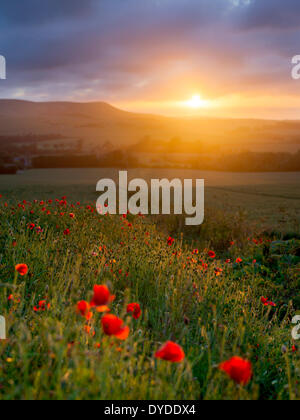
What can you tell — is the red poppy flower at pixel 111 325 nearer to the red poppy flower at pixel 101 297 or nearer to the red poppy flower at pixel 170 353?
the red poppy flower at pixel 101 297

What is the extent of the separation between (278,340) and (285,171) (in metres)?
21.1

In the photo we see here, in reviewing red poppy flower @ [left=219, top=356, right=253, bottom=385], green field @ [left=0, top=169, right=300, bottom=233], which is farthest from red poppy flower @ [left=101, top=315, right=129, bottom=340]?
green field @ [left=0, top=169, right=300, bottom=233]

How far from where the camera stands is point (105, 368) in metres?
1.88

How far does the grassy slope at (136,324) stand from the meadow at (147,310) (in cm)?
1

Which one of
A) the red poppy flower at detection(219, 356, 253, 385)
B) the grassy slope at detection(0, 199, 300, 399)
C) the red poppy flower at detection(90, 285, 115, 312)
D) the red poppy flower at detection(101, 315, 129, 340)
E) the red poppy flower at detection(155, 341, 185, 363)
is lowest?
the grassy slope at detection(0, 199, 300, 399)

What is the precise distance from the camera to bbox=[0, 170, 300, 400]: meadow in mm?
1846

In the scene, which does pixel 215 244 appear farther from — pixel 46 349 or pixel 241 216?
pixel 46 349

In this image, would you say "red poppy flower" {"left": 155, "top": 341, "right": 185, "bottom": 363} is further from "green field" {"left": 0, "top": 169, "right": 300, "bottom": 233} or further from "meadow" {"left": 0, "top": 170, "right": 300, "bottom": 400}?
"green field" {"left": 0, "top": 169, "right": 300, "bottom": 233}

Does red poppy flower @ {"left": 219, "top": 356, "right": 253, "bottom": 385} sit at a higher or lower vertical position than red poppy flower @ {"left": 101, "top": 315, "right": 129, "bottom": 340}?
lower

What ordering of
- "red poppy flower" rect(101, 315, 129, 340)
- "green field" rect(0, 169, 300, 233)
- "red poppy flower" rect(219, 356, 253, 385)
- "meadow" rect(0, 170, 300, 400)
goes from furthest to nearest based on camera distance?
"green field" rect(0, 169, 300, 233), "meadow" rect(0, 170, 300, 400), "red poppy flower" rect(101, 315, 129, 340), "red poppy flower" rect(219, 356, 253, 385)

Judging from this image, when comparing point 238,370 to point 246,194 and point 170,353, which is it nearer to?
point 170,353

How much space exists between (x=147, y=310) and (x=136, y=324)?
295 mm

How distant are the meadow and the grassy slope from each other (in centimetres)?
1

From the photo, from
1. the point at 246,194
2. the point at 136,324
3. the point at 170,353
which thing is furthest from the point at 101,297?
the point at 246,194
